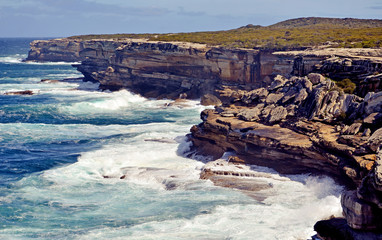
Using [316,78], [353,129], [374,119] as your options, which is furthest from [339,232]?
[316,78]

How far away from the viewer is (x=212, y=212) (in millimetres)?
25188

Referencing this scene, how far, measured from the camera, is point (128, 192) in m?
29.3

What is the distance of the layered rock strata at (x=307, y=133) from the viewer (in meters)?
23.8

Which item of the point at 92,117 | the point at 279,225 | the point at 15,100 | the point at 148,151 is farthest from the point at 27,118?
the point at 279,225

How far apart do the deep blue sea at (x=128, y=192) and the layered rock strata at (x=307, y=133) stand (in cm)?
140

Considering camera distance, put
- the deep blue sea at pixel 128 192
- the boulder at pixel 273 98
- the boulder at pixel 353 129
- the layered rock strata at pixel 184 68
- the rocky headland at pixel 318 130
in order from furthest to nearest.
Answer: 1. the layered rock strata at pixel 184 68
2. the boulder at pixel 273 98
3. the boulder at pixel 353 129
4. the deep blue sea at pixel 128 192
5. the rocky headland at pixel 318 130

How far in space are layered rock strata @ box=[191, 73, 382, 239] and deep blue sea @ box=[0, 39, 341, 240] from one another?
1398mm

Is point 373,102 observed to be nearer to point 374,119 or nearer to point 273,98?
point 374,119

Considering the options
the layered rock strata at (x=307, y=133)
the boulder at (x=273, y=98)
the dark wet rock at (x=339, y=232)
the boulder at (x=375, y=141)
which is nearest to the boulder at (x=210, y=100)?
the layered rock strata at (x=307, y=133)

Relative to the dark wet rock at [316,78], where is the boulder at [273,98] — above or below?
below

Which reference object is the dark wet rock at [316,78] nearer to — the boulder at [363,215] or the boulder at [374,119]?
the boulder at [374,119]

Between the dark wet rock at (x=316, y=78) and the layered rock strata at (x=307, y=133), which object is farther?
the dark wet rock at (x=316, y=78)

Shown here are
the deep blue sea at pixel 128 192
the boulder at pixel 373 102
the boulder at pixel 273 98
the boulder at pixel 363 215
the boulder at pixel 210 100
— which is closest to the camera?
the boulder at pixel 363 215

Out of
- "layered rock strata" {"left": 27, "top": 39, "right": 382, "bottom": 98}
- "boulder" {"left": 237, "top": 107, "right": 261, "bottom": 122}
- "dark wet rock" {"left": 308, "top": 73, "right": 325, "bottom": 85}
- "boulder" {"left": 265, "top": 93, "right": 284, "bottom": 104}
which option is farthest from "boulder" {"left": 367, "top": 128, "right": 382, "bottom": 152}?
"layered rock strata" {"left": 27, "top": 39, "right": 382, "bottom": 98}
